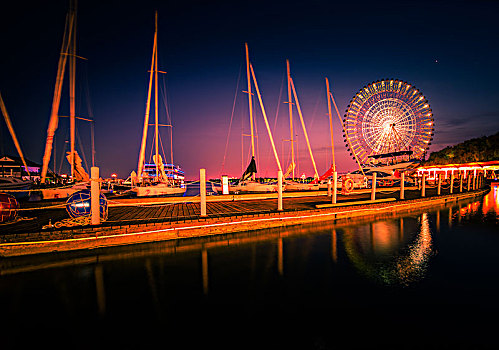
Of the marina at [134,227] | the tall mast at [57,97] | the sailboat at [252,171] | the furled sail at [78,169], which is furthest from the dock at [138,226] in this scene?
the sailboat at [252,171]

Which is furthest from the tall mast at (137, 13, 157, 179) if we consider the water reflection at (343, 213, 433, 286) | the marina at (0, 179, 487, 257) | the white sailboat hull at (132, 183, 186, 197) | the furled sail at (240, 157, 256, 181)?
the water reflection at (343, 213, 433, 286)

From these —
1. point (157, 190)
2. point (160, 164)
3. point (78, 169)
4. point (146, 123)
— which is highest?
point (146, 123)

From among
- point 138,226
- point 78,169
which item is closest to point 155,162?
point 78,169

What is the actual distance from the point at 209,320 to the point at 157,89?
25595mm

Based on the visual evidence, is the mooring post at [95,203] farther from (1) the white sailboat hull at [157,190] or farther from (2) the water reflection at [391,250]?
(1) the white sailboat hull at [157,190]

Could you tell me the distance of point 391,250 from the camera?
939cm

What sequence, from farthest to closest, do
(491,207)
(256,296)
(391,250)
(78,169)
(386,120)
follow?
(386,120) → (78,169) → (491,207) → (391,250) → (256,296)

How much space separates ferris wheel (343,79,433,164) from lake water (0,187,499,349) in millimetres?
36138

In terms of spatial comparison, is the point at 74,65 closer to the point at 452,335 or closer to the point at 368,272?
the point at 368,272

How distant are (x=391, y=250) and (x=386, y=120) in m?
42.1

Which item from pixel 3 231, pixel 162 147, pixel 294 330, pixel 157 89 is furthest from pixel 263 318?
pixel 157 89

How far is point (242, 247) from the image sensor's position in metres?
9.60

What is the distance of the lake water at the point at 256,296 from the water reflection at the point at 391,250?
0.25 ft

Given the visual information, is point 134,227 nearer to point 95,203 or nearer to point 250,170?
point 95,203
